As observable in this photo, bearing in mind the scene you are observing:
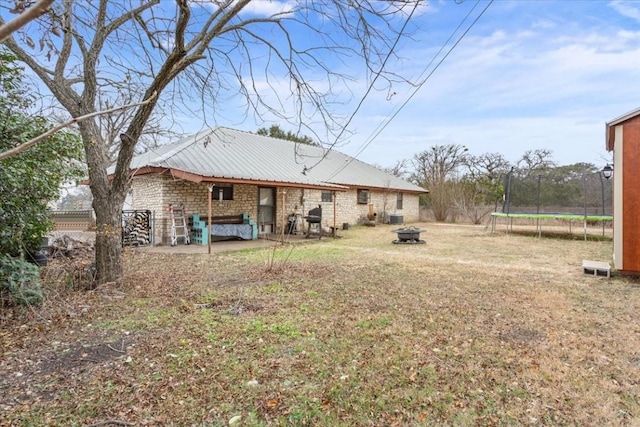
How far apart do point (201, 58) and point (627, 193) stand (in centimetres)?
742

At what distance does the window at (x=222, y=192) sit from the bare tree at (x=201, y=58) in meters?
5.85

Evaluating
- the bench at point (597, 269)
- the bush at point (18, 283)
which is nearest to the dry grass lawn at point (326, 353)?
the bush at point (18, 283)

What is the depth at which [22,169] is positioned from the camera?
13.3ft

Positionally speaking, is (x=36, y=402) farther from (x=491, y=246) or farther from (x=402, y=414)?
(x=491, y=246)

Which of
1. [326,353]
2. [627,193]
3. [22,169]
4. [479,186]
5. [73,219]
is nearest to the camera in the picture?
[326,353]

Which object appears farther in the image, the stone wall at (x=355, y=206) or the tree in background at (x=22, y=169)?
the stone wall at (x=355, y=206)

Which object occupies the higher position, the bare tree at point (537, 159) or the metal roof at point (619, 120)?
the bare tree at point (537, 159)

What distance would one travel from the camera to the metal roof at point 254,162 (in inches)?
409

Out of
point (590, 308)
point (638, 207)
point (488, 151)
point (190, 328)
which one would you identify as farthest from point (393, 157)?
point (190, 328)

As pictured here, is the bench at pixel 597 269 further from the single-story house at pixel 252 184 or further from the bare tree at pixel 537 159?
the bare tree at pixel 537 159

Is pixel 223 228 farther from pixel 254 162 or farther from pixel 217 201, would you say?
pixel 254 162

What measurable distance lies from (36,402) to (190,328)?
4.72 feet

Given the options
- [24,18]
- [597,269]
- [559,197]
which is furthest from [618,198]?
[24,18]

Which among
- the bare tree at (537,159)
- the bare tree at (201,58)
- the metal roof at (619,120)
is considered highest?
the bare tree at (537,159)
